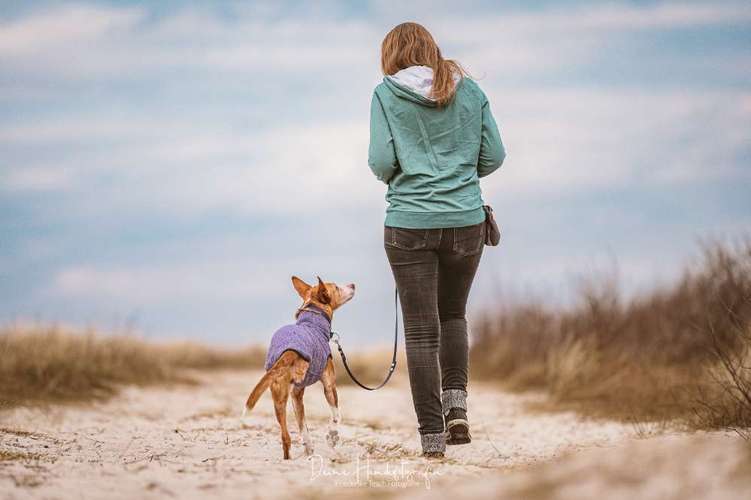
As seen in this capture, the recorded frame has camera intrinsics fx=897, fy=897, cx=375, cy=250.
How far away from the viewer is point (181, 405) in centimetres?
1203

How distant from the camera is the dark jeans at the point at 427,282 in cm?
550

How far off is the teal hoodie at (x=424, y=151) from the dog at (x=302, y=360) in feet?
2.51

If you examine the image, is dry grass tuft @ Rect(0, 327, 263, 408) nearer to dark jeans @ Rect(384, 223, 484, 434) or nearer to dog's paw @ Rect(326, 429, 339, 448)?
dog's paw @ Rect(326, 429, 339, 448)

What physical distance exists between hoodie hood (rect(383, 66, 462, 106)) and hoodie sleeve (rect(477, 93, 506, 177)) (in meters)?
0.30

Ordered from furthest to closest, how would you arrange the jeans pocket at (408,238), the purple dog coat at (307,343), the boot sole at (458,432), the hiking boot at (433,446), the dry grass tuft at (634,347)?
the dry grass tuft at (634,347)
the boot sole at (458,432)
the hiking boot at (433,446)
the jeans pocket at (408,238)
the purple dog coat at (307,343)

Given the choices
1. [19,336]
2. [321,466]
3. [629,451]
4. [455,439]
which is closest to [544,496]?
[629,451]

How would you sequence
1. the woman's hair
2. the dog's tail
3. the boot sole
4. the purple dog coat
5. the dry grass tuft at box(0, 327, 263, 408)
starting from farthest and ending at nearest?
the dry grass tuft at box(0, 327, 263, 408), the boot sole, the woman's hair, the purple dog coat, the dog's tail

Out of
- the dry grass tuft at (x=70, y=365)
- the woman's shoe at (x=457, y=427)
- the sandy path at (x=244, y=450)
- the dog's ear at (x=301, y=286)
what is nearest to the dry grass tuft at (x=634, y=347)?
the sandy path at (x=244, y=450)

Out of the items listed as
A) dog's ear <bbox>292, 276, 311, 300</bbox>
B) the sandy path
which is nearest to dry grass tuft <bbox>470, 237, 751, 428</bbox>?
the sandy path

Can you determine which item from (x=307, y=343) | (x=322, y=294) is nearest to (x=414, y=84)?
(x=322, y=294)

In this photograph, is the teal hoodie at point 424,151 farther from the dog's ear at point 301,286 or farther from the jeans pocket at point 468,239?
the dog's ear at point 301,286

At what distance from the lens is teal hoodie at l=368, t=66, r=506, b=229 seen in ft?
17.9

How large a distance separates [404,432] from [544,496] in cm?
522

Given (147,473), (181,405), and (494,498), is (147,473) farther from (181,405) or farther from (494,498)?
(181,405)
